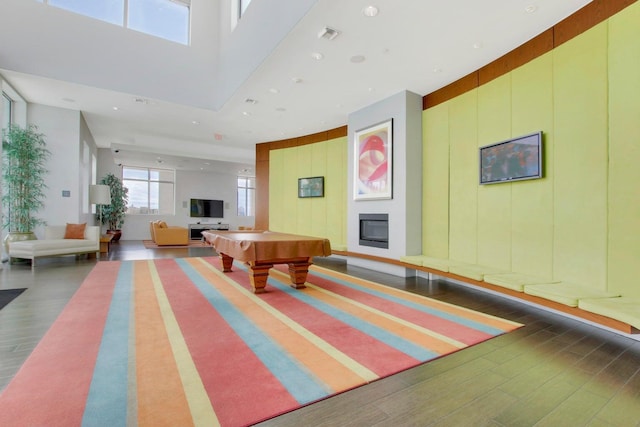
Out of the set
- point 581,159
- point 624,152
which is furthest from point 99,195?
point 624,152

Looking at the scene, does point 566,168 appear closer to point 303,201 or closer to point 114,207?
point 303,201

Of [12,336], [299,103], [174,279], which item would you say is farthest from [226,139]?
[12,336]

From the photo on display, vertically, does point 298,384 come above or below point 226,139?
below

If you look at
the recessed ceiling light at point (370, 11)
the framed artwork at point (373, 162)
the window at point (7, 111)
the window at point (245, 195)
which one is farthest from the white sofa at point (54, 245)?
the window at point (245, 195)

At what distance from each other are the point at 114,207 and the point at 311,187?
8.52 meters

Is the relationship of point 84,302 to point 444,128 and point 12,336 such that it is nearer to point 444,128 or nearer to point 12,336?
point 12,336

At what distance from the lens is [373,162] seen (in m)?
5.98

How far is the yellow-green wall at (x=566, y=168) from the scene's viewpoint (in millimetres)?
2730

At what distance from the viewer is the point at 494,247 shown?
13.5 ft

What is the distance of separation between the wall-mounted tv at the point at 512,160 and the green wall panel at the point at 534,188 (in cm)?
9

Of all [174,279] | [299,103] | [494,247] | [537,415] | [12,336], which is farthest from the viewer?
[299,103]

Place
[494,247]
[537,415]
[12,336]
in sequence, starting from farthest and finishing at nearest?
[494,247], [12,336], [537,415]

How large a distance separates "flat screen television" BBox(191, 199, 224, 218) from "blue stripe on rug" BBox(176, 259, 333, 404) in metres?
11.9

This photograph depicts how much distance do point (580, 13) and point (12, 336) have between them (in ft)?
20.7
